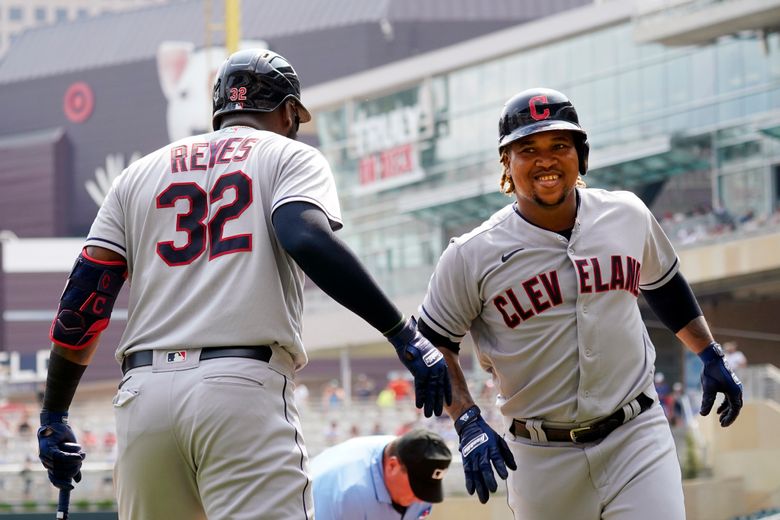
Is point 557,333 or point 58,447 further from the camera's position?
point 557,333

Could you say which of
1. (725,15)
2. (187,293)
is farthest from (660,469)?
(725,15)

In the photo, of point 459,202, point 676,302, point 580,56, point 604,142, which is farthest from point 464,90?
point 676,302

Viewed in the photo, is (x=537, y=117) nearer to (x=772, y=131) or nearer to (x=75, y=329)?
(x=75, y=329)

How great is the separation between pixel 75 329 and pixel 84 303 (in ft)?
0.28

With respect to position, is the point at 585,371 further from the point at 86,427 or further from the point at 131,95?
the point at 131,95

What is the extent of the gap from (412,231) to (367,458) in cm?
3679

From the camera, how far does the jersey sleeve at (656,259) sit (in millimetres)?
5172

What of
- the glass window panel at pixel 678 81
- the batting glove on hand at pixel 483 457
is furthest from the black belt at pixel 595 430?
the glass window panel at pixel 678 81

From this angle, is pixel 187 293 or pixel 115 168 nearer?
pixel 187 293

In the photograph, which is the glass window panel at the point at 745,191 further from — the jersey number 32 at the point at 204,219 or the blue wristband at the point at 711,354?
the jersey number 32 at the point at 204,219

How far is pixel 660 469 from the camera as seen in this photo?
479 centimetres

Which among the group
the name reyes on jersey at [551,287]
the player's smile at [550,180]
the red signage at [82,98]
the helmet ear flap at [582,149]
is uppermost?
the red signage at [82,98]

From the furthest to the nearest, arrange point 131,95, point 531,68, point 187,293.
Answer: point 131,95 → point 531,68 → point 187,293

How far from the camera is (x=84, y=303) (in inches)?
175
